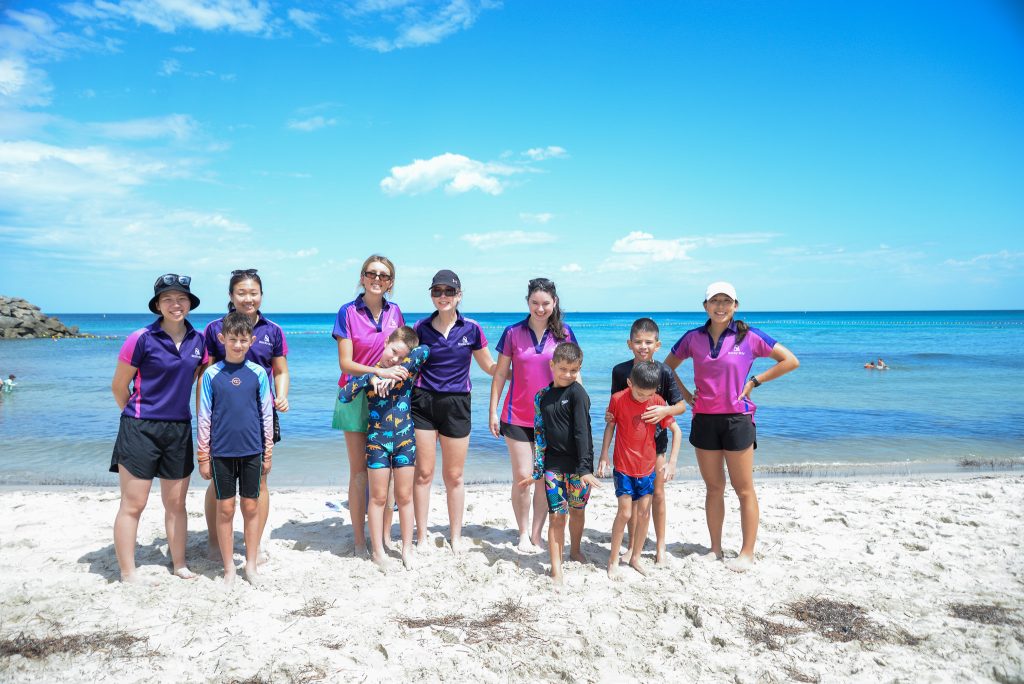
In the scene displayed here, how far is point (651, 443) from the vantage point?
4223mm

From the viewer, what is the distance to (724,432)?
4371mm

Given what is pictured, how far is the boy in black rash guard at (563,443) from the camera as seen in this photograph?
412 centimetres

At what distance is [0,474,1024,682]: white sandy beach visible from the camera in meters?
3.12

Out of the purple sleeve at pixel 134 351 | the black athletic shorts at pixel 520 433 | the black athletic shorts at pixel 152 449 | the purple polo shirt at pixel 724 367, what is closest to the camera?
the purple sleeve at pixel 134 351

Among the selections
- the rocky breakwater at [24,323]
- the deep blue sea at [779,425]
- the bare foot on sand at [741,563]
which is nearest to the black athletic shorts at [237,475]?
the bare foot on sand at [741,563]

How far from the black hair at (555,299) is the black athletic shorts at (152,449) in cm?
268

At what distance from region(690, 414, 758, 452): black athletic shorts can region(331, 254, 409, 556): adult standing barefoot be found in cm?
227

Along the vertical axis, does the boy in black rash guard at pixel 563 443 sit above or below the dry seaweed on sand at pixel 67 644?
above

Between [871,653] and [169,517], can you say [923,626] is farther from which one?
[169,517]

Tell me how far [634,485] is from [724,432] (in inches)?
31.1

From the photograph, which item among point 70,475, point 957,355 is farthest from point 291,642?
point 957,355

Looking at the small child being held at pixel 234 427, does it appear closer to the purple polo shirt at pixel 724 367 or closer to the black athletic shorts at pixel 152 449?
the black athletic shorts at pixel 152 449

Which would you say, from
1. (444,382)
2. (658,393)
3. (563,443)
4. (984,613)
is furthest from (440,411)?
(984,613)

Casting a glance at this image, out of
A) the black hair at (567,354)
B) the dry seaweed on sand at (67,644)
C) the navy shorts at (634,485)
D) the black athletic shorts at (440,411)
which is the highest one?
the black hair at (567,354)
